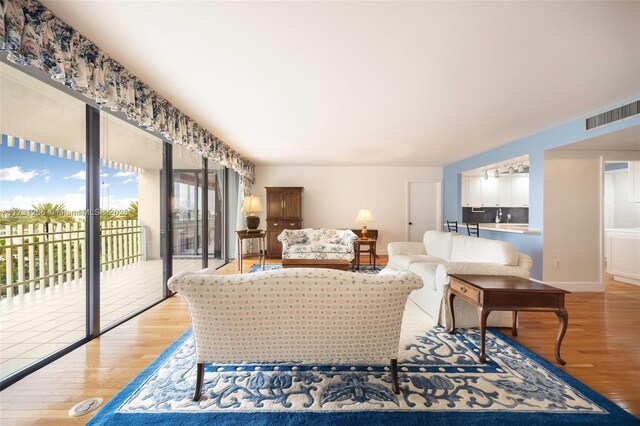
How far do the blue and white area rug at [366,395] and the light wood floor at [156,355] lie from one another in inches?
7.2

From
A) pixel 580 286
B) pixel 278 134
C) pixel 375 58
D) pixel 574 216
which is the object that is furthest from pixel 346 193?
pixel 375 58

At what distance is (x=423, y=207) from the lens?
23.2ft

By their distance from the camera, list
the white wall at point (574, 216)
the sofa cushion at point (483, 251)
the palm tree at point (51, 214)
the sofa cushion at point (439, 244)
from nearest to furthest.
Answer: the palm tree at point (51, 214), the sofa cushion at point (483, 251), the sofa cushion at point (439, 244), the white wall at point (574, 216)

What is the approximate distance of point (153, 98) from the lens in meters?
2.74

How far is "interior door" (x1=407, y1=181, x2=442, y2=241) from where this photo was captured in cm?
705

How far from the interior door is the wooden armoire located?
3.11m

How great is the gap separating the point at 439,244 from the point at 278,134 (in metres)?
3.20

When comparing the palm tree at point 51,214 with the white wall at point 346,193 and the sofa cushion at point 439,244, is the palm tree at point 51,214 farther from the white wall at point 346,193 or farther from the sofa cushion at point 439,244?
the sofa cushion at point 439,244

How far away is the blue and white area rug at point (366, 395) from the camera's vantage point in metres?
1.48

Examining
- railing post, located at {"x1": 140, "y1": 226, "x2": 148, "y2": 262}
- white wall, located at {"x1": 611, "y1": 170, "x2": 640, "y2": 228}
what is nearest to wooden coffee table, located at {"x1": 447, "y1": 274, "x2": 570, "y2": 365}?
railing post, located at {"x1": 140, "y1": 226, "x2": 148, "y2": 262}

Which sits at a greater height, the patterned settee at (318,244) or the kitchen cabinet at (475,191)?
the kitchen cabinet at (475,191)

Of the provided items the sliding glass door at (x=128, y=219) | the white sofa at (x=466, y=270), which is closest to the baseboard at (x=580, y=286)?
the white sofa at (x=466, y=270)

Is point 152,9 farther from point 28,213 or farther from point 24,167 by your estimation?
point 28,213

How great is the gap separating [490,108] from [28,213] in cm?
499
